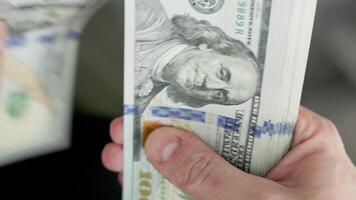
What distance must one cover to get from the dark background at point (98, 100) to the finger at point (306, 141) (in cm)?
14

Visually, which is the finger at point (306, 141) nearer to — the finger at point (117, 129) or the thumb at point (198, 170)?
the thumb at point (198, 170)

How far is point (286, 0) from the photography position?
0.54 metres

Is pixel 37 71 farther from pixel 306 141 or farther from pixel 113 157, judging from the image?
pixel 306 141

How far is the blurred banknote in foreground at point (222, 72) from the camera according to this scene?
57 cm

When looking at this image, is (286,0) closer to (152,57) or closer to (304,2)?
(304,2)

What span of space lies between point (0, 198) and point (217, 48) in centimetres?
39

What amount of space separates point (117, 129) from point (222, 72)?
0.19 metres

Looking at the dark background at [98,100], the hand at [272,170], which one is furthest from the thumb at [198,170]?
the dark background at [98,100]

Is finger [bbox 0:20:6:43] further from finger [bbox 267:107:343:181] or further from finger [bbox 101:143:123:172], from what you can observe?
finger [bbox 267:107:343:181]

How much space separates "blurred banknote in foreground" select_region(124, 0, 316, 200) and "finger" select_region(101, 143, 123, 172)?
58 millimetres

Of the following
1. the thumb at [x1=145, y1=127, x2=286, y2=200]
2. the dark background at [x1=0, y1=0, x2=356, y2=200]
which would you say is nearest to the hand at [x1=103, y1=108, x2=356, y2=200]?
the thumb at [x1=145, y1=127, x2=286, y2=200]

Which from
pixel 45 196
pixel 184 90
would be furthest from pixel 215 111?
pixel 45 196

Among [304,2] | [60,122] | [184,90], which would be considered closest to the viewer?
[304,2]

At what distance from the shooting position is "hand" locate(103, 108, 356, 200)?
571 millimetres
